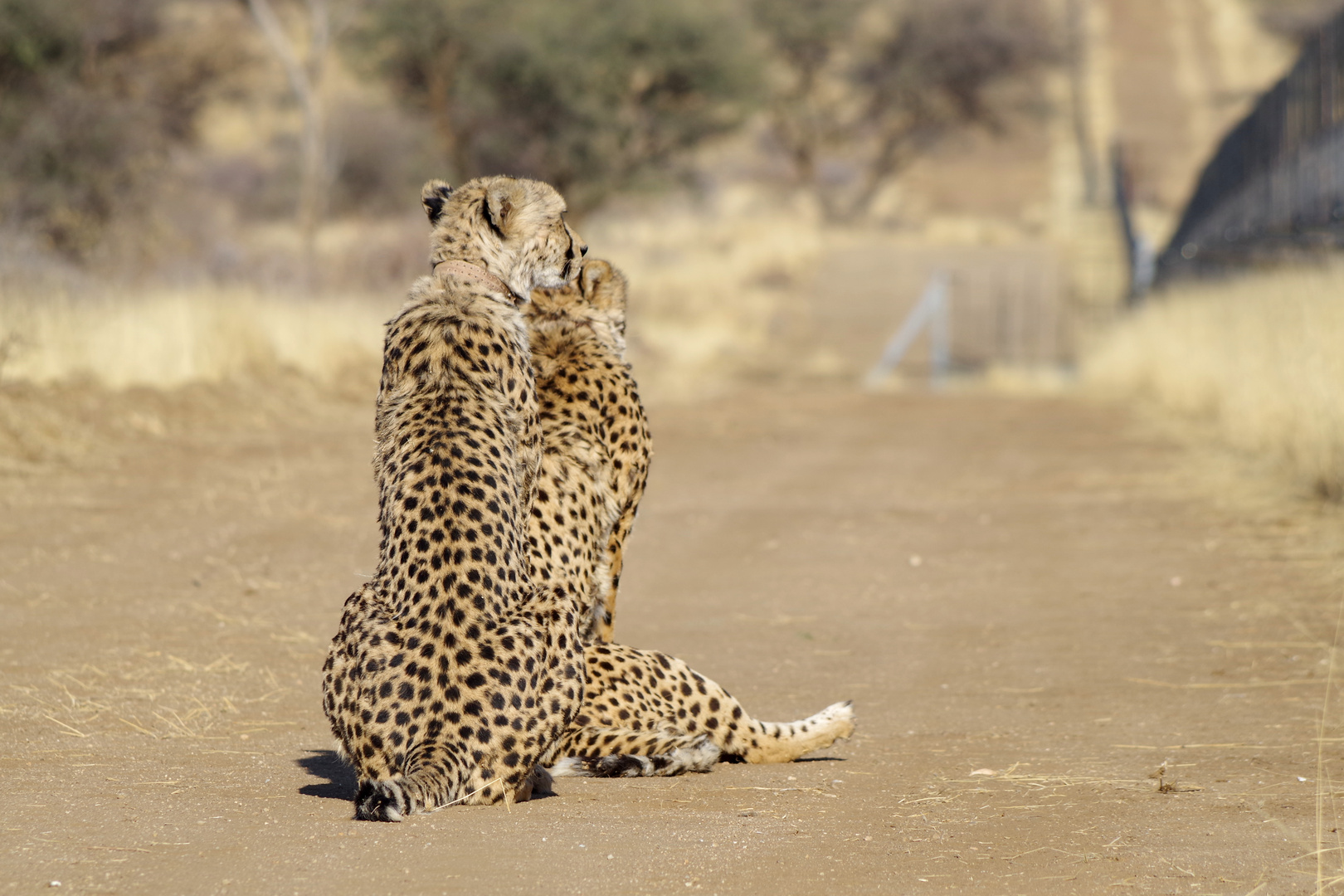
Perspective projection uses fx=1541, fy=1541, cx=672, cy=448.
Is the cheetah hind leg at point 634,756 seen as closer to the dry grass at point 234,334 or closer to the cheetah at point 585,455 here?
the cheetah at point 585,455

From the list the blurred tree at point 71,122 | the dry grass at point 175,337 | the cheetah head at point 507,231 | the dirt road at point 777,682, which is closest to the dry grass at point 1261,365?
the dirt road at point 777,682

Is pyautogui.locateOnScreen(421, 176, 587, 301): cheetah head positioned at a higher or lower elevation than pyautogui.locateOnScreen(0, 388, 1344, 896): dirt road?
higher

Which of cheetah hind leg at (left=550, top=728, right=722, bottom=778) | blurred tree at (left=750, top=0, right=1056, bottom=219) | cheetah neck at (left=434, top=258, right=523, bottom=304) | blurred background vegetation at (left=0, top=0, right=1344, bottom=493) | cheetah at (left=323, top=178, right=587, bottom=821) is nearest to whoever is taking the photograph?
cheetah at (left=323, top=178, right=587, bottom=821)

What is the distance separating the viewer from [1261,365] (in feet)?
35.1

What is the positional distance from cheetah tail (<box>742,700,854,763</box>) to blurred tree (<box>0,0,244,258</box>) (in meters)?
12.7

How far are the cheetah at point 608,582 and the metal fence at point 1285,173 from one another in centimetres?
768

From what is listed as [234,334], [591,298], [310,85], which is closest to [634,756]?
[591,298]

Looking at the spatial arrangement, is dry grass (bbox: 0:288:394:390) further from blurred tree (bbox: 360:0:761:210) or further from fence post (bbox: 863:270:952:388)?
blurred tree (bbox: 360:0:761:210)

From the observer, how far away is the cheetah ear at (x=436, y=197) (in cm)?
460

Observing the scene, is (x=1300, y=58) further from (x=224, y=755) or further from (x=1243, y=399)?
(x=224, y=755)

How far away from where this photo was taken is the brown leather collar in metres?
4.33

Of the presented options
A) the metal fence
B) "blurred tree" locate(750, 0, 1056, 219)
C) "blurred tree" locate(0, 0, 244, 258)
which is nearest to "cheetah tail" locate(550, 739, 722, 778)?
the metal fence

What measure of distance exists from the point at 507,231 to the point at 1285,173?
38.5 feet

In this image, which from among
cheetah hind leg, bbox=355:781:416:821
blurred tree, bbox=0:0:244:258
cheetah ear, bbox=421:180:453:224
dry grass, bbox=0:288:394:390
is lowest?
cheetah hind leg, bbox=355:781:416:821
